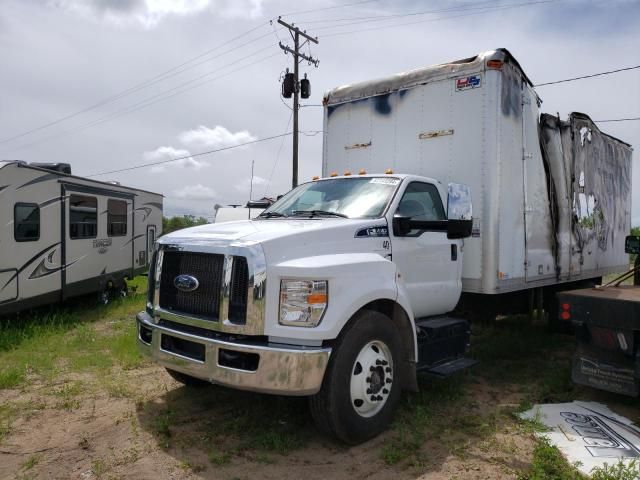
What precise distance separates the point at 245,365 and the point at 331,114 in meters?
4.11

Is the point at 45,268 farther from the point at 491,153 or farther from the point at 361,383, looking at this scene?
the point at 491,153

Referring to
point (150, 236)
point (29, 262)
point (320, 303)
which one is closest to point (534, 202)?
point (320, 303)

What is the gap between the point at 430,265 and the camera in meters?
4.86

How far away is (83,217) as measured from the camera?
984 centimetres

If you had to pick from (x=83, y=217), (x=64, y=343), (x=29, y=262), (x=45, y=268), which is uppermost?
(x=83, y=217)

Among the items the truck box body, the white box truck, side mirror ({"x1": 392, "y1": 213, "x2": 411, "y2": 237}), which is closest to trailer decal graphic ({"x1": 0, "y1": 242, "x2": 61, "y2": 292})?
the white box truck

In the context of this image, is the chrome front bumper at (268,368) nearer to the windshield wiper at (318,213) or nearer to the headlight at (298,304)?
the headlight at (298,304)

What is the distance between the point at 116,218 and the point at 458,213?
29.5ft

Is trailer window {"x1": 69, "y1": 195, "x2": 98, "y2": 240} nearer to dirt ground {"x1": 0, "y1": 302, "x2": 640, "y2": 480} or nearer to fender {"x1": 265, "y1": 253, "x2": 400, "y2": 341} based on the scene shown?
dirt ground {"x1": 0, "y1": 302, "x2": 640, "y2": 480}

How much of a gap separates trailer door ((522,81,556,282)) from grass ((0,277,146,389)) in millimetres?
4950

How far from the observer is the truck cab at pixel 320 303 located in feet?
11.6

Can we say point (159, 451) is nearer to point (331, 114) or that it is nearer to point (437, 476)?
point (437, 476)

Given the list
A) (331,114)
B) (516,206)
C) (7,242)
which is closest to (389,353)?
(516,206)

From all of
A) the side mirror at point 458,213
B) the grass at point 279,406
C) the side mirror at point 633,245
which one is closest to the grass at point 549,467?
the grass at point 279,406
